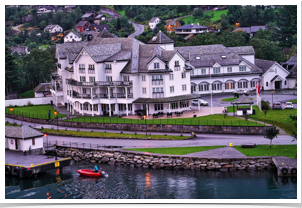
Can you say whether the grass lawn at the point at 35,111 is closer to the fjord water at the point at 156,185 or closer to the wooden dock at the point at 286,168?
the fjord water at the point at 156,185

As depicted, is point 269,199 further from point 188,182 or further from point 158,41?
point 158,41

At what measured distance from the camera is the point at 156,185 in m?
64.4

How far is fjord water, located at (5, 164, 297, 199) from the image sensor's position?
6078 centimetres

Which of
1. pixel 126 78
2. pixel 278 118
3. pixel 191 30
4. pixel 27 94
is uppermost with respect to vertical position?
pixel 191 30

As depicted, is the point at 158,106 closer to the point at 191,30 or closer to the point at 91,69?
the point at 91,69

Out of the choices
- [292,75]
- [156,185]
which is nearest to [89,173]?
[156,185]

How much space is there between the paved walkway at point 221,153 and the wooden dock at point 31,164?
17336 mm

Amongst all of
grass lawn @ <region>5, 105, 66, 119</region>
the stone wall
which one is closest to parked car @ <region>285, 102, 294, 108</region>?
the stone wall

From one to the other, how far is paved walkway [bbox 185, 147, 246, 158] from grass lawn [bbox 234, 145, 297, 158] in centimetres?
93

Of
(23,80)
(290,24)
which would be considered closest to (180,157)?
(23,80)

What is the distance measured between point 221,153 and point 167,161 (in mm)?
7140

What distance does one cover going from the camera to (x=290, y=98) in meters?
106

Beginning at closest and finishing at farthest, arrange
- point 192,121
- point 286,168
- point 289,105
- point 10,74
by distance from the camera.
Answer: point 286,168, point 192,121, point 289,105, point 10,74

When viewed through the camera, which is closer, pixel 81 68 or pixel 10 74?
pixel 81 68
